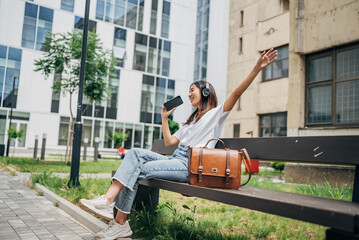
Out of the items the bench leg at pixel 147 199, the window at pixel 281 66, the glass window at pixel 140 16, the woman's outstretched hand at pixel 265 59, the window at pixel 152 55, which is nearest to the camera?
the woman's outstretched hand at pixel 265 59

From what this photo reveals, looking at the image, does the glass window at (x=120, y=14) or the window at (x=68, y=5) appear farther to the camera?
the glass window at (x=120, y=14)

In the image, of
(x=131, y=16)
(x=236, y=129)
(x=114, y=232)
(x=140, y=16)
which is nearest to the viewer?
(x=114, y=232)

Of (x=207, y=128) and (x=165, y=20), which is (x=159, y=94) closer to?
(x=165, y=20)

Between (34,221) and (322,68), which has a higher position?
(322,68)

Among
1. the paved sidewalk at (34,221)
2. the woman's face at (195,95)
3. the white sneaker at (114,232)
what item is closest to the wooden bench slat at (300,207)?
the white sneaker at (114,232)

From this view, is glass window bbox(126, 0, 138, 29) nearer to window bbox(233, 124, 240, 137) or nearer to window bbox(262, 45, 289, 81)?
window bbox(233, 124, 240, 137)

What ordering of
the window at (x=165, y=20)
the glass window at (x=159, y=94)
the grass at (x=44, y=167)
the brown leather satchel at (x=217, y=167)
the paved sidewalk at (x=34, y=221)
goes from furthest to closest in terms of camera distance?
1. the glass window at (x=159, y=94)
2. the window at (x=165, y=20)
3. the grass at (x=44, y=167)
4. the paved sidewalk at (x=34, y=221)
5. the brown leather satchel at (x=217, y=167)

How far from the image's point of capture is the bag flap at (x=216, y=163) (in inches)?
100.0

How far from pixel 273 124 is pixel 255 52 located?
6.22 metres

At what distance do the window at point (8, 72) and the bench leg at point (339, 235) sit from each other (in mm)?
27214

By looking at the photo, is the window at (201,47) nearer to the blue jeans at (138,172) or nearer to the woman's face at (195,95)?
the woman's face at (195,95)

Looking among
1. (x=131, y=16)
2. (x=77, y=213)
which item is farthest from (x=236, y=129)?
(x=77, y=213)

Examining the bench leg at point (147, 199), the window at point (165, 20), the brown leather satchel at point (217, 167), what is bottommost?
the bench leg at point (147, 199)

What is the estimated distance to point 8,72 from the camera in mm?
25844
